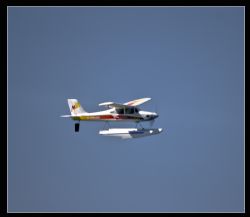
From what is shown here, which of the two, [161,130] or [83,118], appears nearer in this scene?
[161,130]

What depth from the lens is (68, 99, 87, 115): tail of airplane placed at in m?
43.8

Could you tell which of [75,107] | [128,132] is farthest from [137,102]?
[75,107]

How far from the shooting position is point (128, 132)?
136 ft

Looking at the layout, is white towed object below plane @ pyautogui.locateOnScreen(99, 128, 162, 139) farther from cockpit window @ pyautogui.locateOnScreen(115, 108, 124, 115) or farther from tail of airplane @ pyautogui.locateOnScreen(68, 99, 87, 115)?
tail of airplane @ pyautogui.locateOnScreen(68, 99, 87, 115)

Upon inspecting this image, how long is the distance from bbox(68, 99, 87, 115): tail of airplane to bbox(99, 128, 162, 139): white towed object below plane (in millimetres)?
2806

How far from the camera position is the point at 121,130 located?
41.8 m

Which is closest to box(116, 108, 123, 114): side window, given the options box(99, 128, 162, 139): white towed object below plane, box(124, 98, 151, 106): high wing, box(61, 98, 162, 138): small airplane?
box(61, 98, 162, 138): small airplane

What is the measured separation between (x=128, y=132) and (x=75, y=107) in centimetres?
504

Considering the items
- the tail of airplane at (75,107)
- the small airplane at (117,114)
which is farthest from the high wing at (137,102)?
the tail of airplane at (75,107)

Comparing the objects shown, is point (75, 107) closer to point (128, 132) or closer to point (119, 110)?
point (119, 110)

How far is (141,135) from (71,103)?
6571 mm

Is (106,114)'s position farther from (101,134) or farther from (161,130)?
(161,130)

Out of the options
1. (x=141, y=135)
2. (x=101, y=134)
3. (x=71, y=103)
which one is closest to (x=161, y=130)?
(x=141, y=135)

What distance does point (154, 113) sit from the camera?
137 ft
